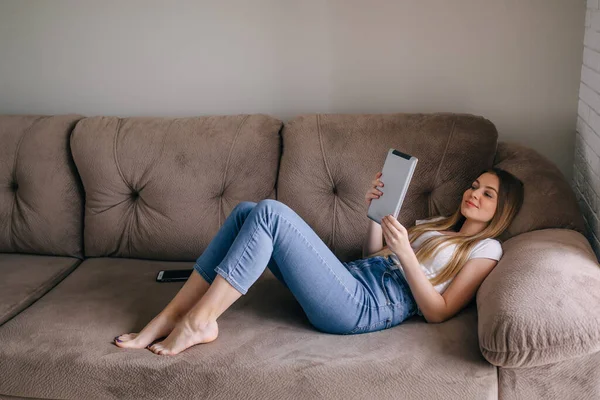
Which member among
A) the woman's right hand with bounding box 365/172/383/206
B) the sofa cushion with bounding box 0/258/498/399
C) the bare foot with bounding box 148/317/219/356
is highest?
the woman's right hand with bounding box 365/172/383/206

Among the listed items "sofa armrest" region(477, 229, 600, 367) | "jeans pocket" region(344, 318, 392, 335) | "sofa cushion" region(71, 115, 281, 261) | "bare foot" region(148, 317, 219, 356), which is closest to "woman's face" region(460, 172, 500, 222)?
"sofa armrest" region(477, 229, 600, 367)

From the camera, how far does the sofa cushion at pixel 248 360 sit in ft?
4.94

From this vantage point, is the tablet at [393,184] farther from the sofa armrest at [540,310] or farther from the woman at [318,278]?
the sofa armrest at [540,310]

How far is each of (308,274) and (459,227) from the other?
55cm

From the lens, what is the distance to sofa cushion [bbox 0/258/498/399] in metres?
1.51

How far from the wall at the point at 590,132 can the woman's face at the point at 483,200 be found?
0.97 feet

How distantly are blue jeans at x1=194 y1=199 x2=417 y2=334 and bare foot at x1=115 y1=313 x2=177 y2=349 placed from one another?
7.0 inches

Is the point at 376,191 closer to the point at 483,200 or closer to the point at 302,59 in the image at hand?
the point at 483,200

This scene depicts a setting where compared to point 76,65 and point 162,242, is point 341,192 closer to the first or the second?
point 162,242

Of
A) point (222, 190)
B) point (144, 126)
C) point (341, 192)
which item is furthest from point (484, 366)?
point (144, 126)

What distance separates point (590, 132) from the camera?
203 centimetres

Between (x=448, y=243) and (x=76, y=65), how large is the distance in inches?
61.8

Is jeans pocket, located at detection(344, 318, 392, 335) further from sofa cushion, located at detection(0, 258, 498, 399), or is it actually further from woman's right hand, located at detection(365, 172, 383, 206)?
woman's right hand, located at detection(365, 172, 383, 206)

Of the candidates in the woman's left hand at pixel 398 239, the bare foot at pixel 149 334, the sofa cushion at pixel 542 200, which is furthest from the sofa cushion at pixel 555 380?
the bare foot at pixel 149 334
